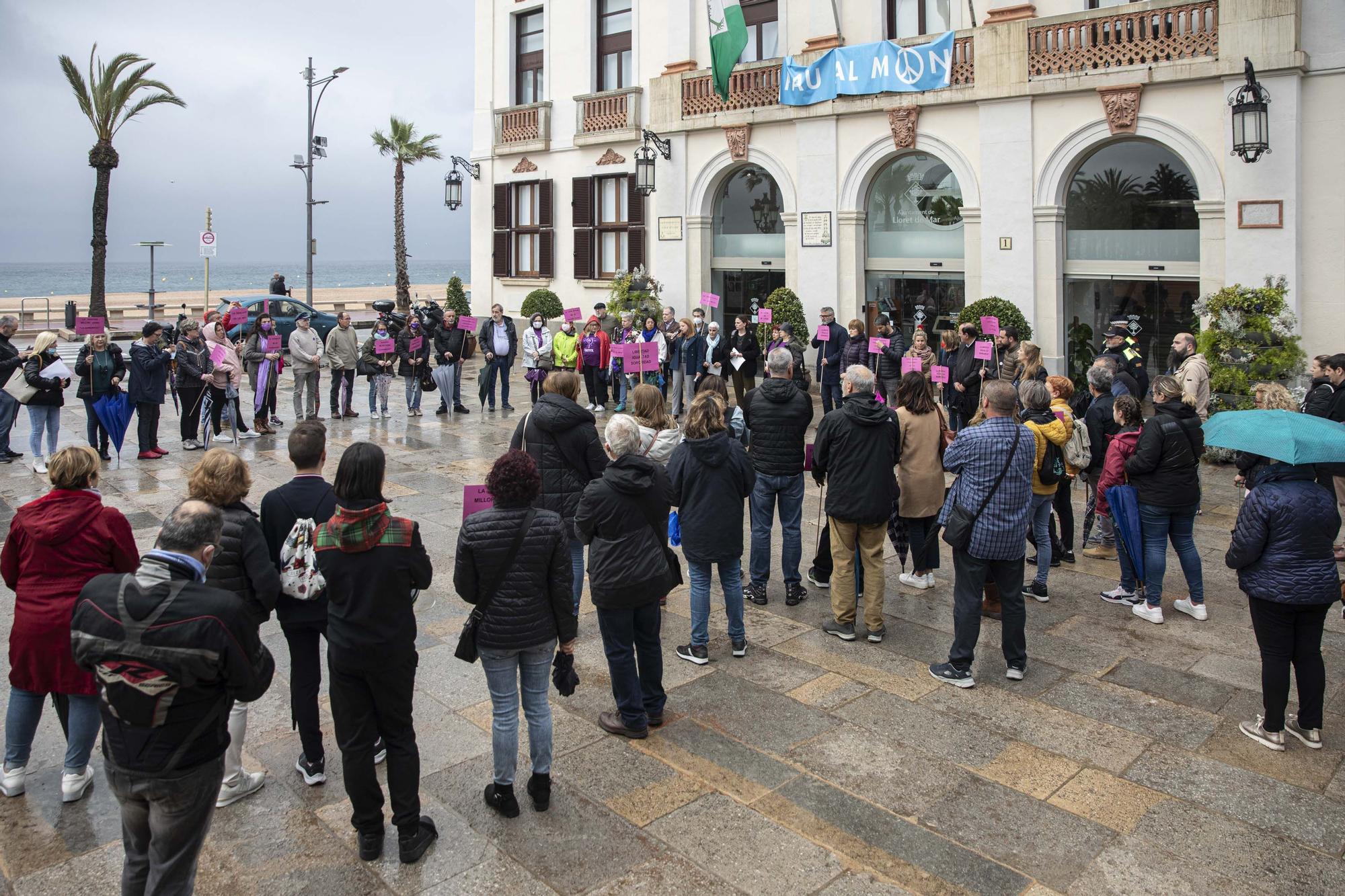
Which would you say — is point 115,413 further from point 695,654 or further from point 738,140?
point 738,140

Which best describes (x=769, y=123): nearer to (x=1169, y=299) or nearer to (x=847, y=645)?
(x=1169, y=299)

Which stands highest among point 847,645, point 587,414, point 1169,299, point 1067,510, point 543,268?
point 543,268

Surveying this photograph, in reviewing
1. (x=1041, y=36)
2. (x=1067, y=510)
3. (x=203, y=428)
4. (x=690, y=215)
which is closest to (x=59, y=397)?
(x=203, y=428)

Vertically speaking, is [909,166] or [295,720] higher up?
[909,166]

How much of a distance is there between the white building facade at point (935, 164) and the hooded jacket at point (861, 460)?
10210mm

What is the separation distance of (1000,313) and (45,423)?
13243mm

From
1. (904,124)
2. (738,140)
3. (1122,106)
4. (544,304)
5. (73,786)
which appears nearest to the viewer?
(73,786)

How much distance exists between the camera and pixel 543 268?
83.8ft

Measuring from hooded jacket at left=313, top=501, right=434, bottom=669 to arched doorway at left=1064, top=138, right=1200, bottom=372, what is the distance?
13.5m

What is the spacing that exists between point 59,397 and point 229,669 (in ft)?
34.1

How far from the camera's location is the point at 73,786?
16.7 feet

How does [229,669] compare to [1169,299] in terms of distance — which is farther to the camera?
[1169,299]

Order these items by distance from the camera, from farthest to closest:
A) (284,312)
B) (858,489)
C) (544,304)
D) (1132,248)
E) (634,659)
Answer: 1. (284,312)
2. (544,304)
3. (1132,248)
4. (858,489)
5. (634,659)

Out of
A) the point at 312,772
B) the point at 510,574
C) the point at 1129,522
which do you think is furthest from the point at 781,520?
the point at 312,772
